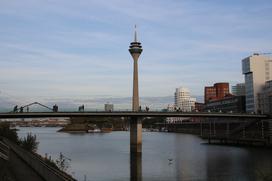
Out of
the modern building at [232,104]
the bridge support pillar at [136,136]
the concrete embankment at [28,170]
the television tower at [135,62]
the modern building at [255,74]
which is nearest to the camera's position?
the concrete embankment at [28,170]

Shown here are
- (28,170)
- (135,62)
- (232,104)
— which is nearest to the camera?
(28,170)

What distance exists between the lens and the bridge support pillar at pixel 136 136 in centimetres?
8044

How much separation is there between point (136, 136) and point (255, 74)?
75.9 m

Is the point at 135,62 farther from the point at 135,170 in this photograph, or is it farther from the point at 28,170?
the point at 28,170

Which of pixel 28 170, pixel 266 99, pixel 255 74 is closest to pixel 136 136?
pixel 28 170

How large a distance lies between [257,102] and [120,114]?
257 ft

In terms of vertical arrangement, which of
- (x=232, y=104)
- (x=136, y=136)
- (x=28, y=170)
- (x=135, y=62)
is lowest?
(x=28, y=170)

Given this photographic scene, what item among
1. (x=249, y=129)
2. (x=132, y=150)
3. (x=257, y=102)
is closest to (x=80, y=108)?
(x=132, y=150)

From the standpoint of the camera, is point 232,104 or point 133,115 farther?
point 232,104

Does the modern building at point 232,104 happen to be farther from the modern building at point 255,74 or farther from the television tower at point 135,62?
the television tower at point 135,62

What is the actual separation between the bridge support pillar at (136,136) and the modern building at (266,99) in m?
61.1

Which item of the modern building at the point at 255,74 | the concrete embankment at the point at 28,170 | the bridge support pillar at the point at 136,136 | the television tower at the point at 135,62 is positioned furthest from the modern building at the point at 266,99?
the concrete embankment at the point at 28,170

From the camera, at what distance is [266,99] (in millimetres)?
139125

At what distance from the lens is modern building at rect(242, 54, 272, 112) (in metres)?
146
